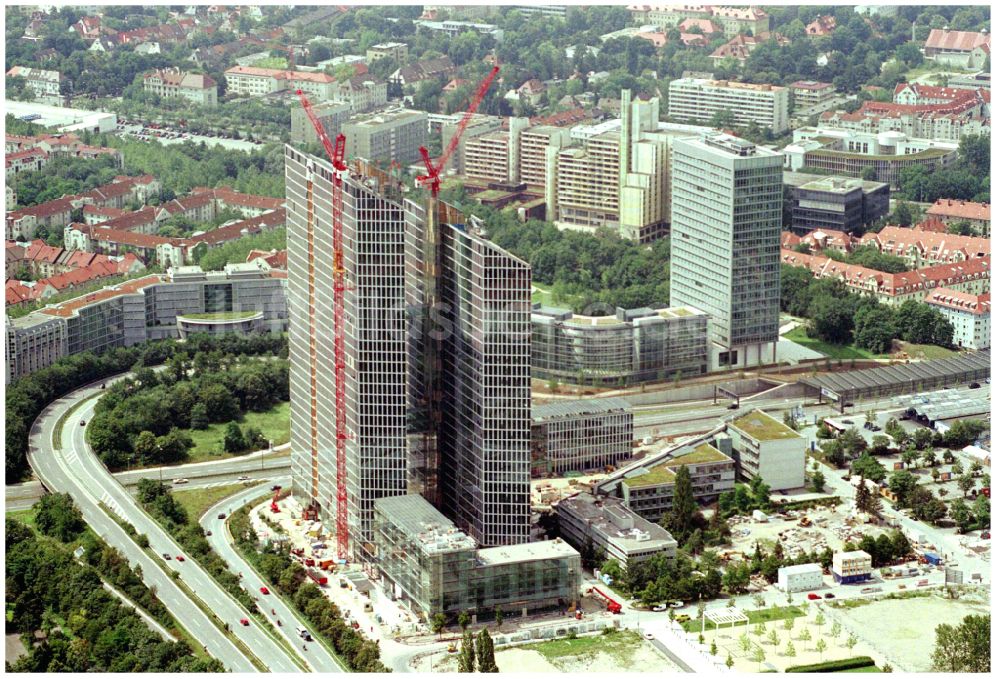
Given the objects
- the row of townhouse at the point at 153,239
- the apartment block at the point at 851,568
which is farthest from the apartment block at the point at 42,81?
the apartment block at the point at 851,568

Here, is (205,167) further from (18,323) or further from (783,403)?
(783,403)

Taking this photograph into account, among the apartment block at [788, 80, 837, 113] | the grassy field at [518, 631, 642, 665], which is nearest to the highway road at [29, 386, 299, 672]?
the grassy field at [518, 631, 642, 665]

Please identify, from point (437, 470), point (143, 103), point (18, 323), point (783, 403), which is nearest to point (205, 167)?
A: point (143, 103)

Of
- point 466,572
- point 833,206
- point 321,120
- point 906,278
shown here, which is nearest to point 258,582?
point 466,572

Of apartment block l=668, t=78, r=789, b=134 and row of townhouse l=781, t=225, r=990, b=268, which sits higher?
apartment block l=668, t=78, r=789, b=134

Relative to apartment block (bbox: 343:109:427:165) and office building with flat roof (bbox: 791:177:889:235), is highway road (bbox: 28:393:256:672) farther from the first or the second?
office building with flat roof (bbox: 791:177:889:235)

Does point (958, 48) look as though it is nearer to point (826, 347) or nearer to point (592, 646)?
point (826, 347)

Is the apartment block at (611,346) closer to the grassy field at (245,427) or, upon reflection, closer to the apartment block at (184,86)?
the grassy field at (245,427)
